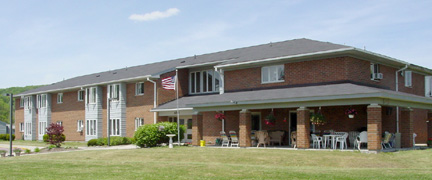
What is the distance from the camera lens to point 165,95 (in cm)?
3438

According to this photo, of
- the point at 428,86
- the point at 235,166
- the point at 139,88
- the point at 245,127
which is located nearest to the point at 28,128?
the point at 139,88

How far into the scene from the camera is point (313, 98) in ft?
72.0

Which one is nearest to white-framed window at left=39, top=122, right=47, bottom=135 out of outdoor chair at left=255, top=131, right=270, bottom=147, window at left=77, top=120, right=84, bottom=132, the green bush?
window at left=77, top=120, right=84, bottom=132

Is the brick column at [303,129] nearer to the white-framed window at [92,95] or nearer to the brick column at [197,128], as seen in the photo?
the brick column at [197,128]

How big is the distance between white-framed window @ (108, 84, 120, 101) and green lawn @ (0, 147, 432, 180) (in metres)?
13.0

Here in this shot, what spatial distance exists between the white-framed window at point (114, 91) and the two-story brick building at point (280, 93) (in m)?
0.08

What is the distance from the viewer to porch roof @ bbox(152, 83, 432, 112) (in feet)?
67.7

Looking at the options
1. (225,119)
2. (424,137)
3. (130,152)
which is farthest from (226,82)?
(424,137)

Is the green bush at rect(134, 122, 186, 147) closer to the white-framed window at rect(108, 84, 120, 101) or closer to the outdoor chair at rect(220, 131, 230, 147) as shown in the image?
the outdoor chair at rect(220, 131, 230, 147)

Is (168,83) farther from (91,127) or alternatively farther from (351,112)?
(91,127)

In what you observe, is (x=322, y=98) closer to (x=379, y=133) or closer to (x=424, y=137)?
(x=379, y=133)

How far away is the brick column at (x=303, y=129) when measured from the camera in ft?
74.1

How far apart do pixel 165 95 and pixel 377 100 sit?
57.3 feet

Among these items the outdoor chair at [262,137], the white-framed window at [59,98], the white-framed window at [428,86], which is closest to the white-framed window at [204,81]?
the outdoor chair at [262,137]
